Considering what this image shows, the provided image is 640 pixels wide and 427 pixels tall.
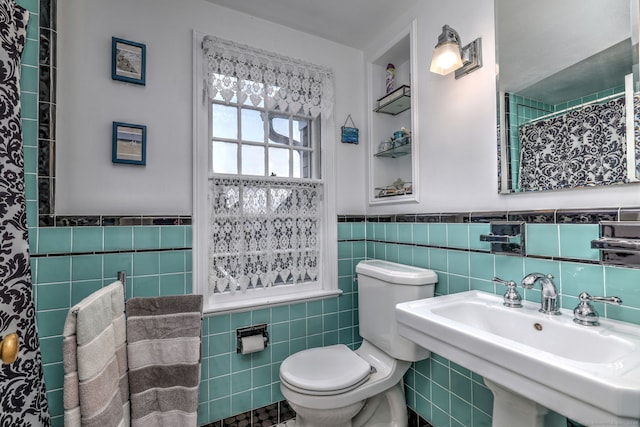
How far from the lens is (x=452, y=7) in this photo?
148 centimetres

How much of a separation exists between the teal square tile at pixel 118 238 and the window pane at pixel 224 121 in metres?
0.69

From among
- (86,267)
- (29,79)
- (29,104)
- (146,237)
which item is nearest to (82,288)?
(86,267)

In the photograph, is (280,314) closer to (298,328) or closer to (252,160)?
(298,328)

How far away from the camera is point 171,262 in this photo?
1541 millimetres

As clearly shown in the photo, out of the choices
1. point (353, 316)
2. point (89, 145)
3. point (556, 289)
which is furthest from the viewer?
point (353, 316)

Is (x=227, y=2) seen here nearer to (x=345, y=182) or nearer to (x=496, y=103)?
(x=345, y=182)

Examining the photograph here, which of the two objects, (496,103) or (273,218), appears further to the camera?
(273,218)

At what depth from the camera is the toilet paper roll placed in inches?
65.2

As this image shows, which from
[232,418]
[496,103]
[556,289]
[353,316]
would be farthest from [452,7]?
[232,418]

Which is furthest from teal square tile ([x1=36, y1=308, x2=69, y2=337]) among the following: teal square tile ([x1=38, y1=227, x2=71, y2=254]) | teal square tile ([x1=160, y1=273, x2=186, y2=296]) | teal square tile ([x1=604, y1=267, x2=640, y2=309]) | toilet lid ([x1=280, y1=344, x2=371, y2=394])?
teal square tile ([x1=604, y1=267, x2=640, y2=309])

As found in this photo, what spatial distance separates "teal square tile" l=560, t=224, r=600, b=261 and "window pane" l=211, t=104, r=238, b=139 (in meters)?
1.64

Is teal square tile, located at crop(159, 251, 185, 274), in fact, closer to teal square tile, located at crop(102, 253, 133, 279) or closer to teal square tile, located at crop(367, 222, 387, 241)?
teal square tile, located at crop(102, 253, 133, 279)

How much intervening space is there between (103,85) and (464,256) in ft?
6.28

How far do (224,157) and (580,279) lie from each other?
67.6 inches
